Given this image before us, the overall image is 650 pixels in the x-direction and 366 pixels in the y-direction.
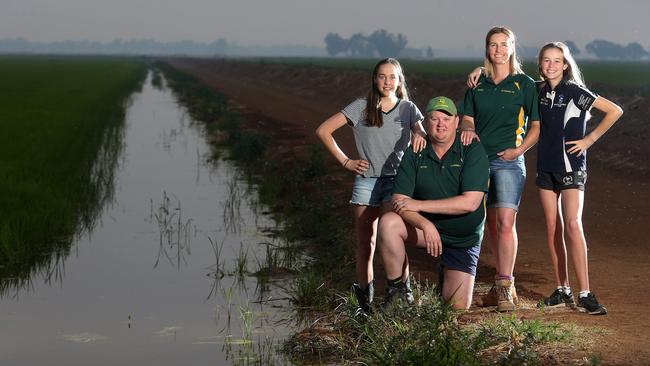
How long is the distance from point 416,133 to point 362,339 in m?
1.31

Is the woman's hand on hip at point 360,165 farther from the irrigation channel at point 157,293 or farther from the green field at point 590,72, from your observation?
the green field at point 590,72

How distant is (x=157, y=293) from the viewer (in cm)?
907

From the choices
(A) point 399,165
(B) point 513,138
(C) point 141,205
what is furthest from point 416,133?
(C) point 141,205

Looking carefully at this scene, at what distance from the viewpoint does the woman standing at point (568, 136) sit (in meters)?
6.86

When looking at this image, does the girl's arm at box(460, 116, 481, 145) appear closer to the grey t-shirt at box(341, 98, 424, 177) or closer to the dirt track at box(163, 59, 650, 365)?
the grey t-shirt at box(341, 98, 424, 177)

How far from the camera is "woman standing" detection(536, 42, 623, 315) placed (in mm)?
6859

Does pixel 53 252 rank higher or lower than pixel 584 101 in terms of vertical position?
lower

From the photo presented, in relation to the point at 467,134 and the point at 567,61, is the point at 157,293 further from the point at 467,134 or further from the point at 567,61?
the point at 567,61

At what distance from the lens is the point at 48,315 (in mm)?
8336

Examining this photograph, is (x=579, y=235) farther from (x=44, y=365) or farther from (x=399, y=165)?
(x=44, y=365)

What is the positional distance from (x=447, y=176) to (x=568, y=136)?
958mm

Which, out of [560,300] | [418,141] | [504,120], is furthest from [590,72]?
[418,141]

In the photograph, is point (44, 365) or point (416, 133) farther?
point (44, 365)

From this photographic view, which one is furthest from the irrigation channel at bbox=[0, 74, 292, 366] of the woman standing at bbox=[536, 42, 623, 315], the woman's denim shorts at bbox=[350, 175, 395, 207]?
the woman standing at bbox=[536, 42, 623, 315]
